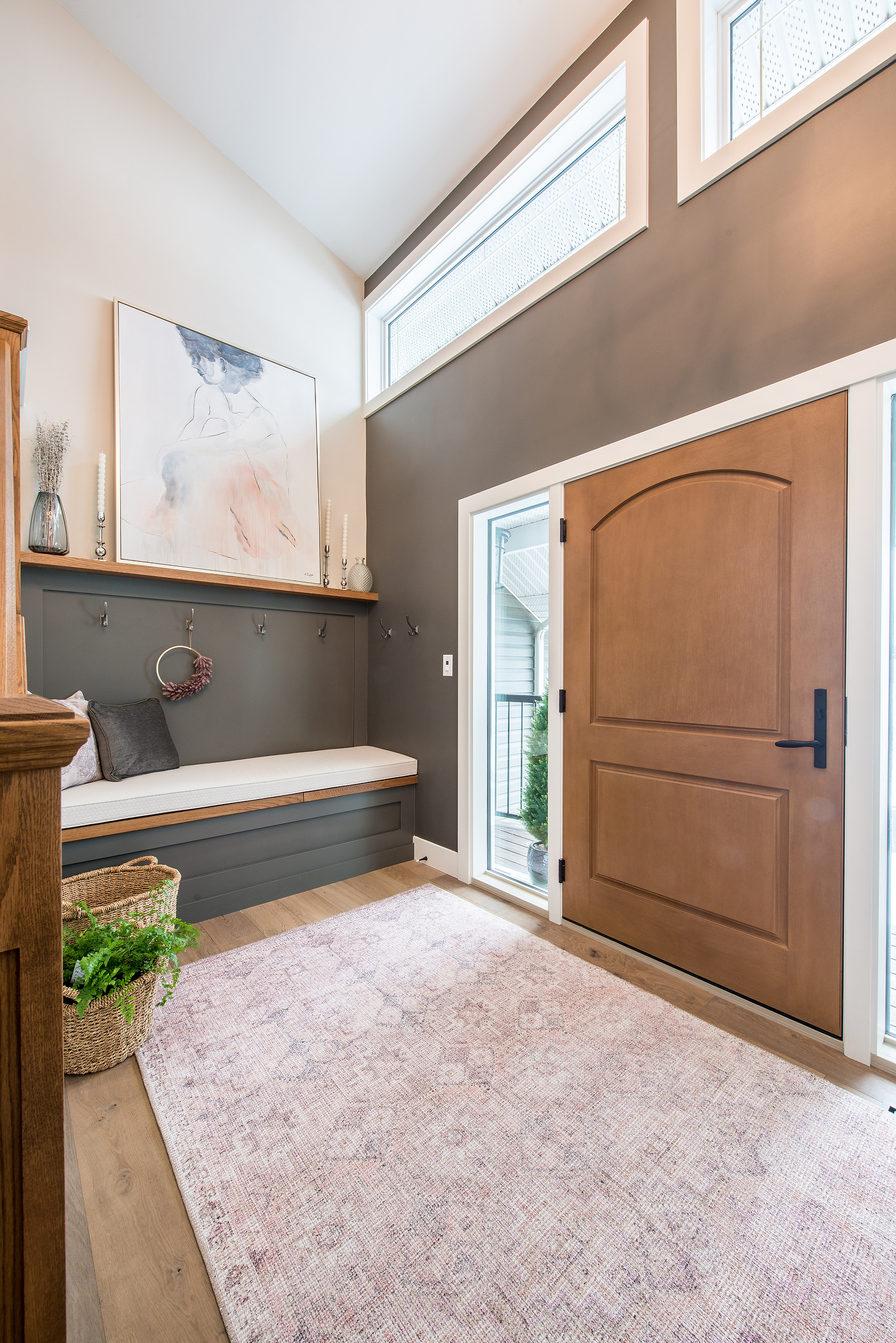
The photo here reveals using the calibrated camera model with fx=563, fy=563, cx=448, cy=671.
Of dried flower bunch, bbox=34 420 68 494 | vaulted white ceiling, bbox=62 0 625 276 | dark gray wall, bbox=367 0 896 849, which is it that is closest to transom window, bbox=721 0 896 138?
dark gray wall, bbox=367 0 896 849

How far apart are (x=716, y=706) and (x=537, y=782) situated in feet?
3.82

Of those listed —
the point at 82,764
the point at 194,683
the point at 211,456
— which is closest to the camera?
the point at 82,764

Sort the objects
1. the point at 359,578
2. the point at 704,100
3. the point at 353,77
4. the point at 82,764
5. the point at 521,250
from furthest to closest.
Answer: the point at 359,578
the point at 521,250
the point at 353,77
the point at 82,764
the point at 704,100

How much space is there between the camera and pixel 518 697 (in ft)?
11.1

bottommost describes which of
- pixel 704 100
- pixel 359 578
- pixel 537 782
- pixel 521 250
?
pixel 537 782

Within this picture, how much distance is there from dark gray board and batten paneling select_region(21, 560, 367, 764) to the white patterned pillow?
14 cm

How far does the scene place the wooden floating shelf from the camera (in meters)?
2.54

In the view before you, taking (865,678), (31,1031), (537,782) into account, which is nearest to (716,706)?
(865,678)

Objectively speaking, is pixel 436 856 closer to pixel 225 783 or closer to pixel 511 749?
pixel 511 749

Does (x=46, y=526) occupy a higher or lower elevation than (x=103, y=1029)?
higher

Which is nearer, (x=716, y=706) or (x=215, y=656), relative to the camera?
(x=716, y=706)

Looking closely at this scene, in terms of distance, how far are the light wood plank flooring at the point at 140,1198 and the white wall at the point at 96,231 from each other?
7.74 ft

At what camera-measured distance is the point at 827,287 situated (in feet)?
5.55

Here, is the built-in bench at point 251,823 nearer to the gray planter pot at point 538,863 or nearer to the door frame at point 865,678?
the gray planter pot at point 538,863
